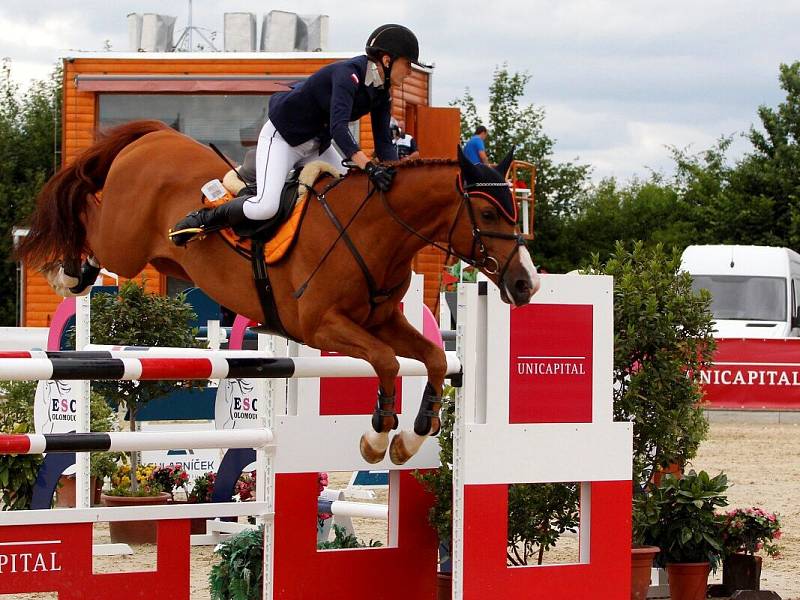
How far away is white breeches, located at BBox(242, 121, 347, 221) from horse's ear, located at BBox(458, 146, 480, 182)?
0.63m

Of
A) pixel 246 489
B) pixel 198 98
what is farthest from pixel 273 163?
pixel 198 98

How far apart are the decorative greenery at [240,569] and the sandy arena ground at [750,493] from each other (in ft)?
2.79

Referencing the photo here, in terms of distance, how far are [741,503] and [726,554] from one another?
10.3 ft

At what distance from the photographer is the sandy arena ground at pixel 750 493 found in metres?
6.30

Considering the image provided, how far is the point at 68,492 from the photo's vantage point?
7.88 m

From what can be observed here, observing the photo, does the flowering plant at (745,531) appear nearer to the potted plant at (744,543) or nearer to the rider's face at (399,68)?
the potted plant at (744,543)

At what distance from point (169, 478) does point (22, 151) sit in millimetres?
23273

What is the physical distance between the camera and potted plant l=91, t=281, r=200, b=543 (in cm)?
725

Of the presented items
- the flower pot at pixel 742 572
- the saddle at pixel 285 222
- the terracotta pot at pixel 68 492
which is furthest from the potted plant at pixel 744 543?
the terracotta pot at pixel 68 492

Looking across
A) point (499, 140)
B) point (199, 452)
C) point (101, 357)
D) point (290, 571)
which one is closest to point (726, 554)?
point (290, 571)

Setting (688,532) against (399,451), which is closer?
(399,451)

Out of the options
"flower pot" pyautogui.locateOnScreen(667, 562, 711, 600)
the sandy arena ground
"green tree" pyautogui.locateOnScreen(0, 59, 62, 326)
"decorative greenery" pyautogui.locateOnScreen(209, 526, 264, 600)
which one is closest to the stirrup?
"decorative greenery" pyautogui.locateOnScreen(209, 526, 264, 600)

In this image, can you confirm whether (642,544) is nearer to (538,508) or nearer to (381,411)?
(538,508)

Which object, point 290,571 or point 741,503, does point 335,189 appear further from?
point 741,503
